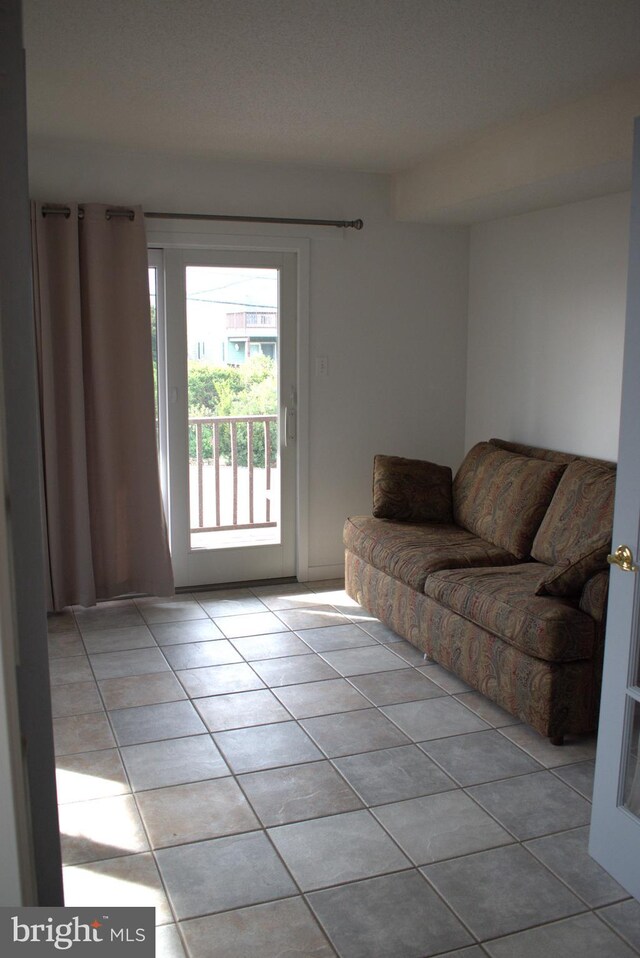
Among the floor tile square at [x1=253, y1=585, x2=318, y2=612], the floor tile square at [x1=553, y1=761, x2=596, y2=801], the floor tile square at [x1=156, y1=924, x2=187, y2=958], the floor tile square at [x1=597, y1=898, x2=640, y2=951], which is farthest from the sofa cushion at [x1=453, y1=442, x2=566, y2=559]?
the floor tile square at [x1=156, y1=924, x2=187, y2=958]

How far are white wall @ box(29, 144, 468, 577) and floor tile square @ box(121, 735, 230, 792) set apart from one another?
7.24 ft

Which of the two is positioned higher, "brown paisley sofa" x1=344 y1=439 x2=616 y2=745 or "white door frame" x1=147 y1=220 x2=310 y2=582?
"white door frame" x1=147 y1=220 x2=310 y2=582

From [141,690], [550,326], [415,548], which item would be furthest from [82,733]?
[550,326]

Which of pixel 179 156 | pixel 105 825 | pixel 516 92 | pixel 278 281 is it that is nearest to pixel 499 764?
pixel 105 825

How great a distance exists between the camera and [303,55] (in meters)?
2.91

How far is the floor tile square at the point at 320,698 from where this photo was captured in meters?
3.42

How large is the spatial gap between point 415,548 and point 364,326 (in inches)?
62.0

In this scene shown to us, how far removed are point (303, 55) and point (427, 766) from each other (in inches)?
98.3

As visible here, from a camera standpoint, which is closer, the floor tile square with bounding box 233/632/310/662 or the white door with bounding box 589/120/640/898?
the white door with bounding box 589/120/640/898

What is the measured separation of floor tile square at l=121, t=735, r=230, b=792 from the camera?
9.43 ft

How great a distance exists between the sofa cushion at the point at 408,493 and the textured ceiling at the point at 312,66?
5.55 feet

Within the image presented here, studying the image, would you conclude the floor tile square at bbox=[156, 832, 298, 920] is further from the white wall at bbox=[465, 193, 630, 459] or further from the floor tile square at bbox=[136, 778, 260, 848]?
the white wall at bbox=[465, 193, 630, 459]

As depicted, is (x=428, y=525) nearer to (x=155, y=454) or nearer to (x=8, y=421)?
(x=155, y=454)

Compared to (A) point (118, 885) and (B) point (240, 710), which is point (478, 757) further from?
(A) point (118, 885)
